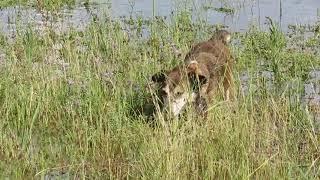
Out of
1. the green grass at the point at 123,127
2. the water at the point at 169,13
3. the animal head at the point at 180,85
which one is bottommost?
the green grass at the point at 123,127

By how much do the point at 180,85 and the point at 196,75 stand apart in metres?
0.23

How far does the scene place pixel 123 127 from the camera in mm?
6070

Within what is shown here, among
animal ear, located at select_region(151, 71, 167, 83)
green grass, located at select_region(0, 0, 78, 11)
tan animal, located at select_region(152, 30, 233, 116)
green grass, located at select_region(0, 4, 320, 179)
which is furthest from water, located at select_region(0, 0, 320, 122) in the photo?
animal ear, located at select_region(151, 71, 167, 83)

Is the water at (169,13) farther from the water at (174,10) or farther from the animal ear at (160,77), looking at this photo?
the animal ear at (160,77)

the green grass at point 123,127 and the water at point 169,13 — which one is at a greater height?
the water at point 169,13

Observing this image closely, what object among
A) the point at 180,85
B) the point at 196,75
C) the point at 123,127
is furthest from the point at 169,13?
the point at 123,127

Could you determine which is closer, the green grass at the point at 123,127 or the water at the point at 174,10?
the green grass at the point at 123,127

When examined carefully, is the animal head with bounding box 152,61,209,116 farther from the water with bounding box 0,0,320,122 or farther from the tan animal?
the water with bounding box 0,0,320,122

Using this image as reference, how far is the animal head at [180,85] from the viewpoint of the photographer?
251 inches

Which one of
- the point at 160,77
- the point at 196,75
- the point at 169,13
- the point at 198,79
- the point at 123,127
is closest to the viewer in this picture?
the point at 123,127

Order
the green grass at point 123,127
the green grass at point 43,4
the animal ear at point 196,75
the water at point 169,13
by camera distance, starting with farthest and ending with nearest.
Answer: the green grass at point 43,4 → the water at point 169,13 → the animal ear at point 196,75 → the green grass at point 123,127

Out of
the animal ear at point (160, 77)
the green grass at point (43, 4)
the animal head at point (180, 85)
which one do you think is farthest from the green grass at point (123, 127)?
the green grass at point (43, 4)

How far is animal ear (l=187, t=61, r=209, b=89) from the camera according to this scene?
676 centimetres

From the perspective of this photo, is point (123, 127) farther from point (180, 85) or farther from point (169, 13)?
point (169, 13)
